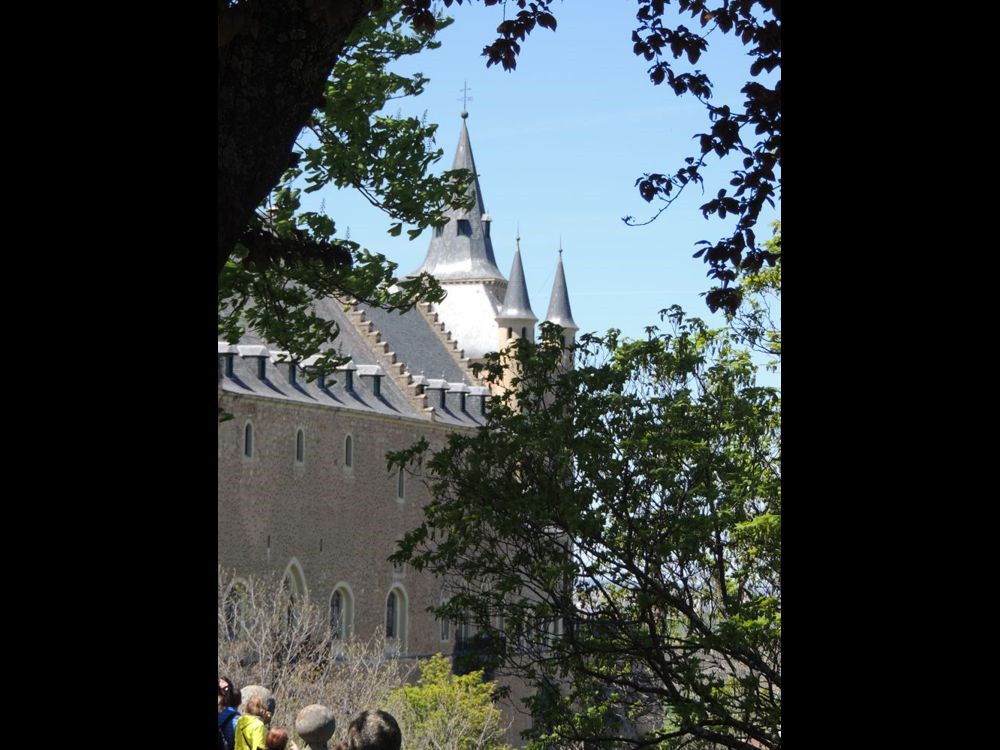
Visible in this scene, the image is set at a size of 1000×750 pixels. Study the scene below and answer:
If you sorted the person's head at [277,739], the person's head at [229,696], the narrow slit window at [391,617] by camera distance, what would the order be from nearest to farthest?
the person's head at [277,739] < the person's head at [229,696] < the narrow slit window at [391,617]

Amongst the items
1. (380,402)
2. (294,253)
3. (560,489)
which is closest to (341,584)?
(380,402)

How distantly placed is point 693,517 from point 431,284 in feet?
21.7

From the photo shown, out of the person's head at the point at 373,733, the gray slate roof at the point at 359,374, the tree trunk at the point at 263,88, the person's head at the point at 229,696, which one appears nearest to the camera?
the tree trunk at the point at 263,88

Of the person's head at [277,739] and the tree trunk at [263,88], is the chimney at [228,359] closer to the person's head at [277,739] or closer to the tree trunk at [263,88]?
the person's head at [277,739]

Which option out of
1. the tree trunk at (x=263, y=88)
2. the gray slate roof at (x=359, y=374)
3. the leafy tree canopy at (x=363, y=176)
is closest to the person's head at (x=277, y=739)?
the tree trunk at (x=263, y=88)

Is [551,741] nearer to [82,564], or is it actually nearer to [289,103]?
[289,103]

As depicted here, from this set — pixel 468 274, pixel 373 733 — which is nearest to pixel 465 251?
pixel 468 274

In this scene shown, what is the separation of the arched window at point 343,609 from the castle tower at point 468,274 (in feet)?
92.6

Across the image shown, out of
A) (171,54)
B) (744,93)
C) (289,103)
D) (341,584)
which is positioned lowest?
(341,584)

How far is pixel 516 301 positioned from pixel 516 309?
0.47m

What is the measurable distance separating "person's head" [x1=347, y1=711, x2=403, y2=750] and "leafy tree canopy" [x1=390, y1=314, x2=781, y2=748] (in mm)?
5331

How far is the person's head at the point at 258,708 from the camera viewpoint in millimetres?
7395

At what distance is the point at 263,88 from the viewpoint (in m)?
4.75

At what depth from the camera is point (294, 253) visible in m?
8.34
